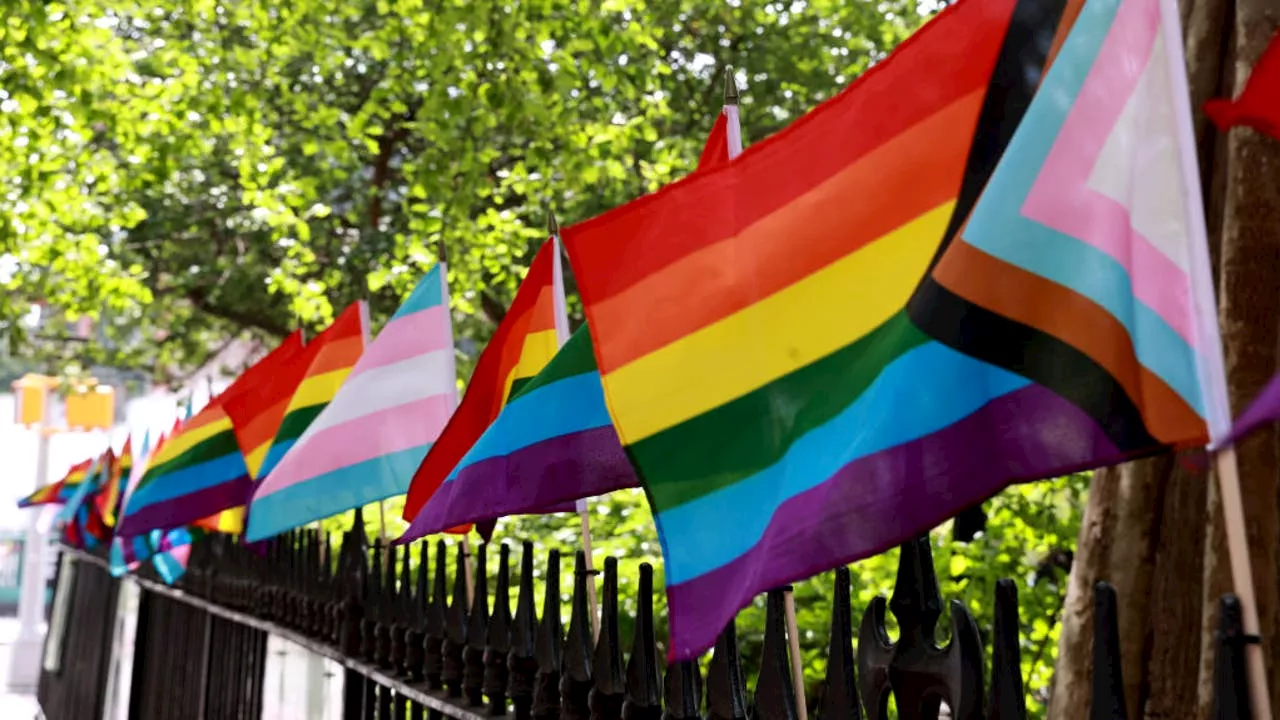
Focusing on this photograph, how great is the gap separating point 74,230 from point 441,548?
1105cm

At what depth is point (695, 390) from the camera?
2758 mm

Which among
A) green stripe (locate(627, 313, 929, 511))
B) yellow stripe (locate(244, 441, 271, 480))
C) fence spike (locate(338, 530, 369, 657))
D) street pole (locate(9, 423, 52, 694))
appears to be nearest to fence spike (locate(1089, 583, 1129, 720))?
green stripe (locate(627, 313, 929, 511))

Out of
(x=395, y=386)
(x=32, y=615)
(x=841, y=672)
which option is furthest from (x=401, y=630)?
(x=32, y=615)

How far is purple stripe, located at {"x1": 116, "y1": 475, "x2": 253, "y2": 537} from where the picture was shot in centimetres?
696

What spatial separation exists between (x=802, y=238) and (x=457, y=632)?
6.23ft

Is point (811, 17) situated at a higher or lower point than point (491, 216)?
higher

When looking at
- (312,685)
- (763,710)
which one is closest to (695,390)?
(763,710)

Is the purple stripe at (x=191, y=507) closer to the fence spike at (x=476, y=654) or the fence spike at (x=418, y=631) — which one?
the fence spike at (x=418, y=631)

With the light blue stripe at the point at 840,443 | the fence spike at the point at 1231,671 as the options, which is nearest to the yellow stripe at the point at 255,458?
the light blue stripe at the point at 840,443

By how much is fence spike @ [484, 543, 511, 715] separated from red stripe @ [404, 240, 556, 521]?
15.9 inches

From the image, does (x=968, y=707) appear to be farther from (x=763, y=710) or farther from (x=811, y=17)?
(x=811, y=17)

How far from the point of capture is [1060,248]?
6.86ft

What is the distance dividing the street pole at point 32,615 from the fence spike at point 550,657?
18.8 metres

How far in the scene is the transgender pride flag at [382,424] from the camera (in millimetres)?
5117
